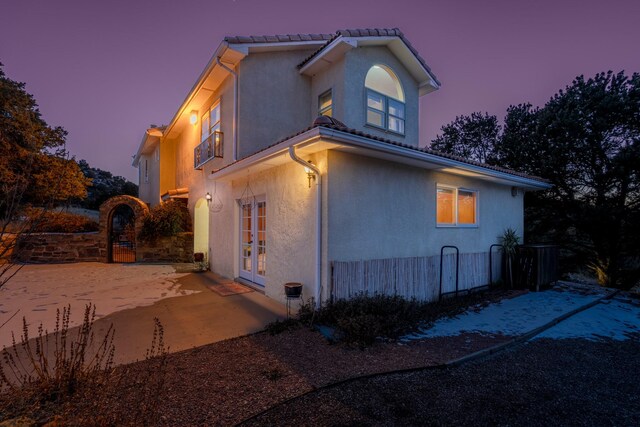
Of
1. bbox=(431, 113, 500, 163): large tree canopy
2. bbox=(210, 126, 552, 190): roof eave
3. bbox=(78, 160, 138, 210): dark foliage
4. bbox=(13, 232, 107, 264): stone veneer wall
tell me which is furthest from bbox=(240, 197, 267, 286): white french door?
bbox=(78, 160, 138, 210): dark foliage

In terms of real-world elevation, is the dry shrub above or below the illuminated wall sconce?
below

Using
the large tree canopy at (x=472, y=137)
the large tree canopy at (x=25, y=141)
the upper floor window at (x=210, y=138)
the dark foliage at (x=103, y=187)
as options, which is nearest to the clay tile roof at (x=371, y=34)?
the upper floor window at (x=210, y=138)

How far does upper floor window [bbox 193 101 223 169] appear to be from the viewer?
1024cm

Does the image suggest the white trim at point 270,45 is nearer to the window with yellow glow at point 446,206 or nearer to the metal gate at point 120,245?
the window with yellow glow at point 446,206

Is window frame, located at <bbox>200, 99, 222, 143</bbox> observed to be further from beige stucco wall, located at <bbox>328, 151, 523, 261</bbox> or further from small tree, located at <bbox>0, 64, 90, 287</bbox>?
Answer: small tree, located at <bbox>0, 64, 90, 287</bbox>

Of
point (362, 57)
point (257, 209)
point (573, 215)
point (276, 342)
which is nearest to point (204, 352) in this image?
point (276, 342)

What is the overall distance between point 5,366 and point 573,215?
54.7 ft

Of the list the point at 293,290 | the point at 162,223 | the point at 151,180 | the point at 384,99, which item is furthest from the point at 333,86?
the point at 151,180

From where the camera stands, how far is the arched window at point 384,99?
10.3 metres

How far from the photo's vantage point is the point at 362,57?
32.7 feet

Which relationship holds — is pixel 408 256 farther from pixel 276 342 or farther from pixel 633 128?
pixel 633 128

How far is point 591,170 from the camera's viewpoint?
476 inches

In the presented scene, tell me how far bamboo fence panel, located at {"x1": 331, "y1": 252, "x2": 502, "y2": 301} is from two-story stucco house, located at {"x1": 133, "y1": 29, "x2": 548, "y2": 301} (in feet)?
0.18

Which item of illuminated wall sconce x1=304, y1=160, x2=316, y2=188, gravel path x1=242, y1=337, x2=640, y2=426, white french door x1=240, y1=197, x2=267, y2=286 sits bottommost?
gravel path x1=242, y1=337, x2=640, y2=426
